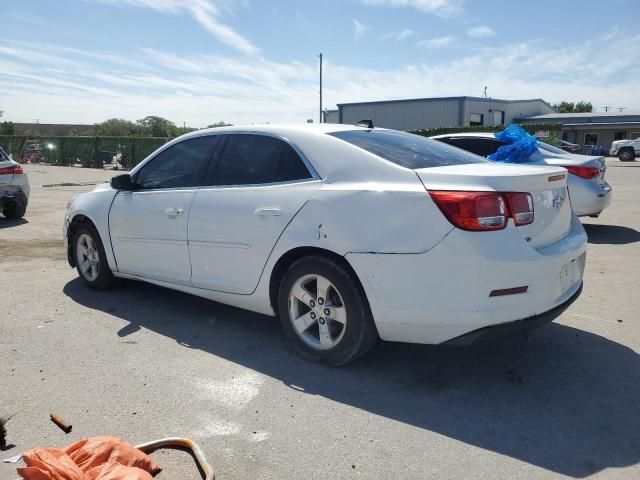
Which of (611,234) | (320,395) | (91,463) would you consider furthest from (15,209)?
(611,234)

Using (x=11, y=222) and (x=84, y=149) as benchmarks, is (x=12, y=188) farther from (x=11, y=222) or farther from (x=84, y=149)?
(x=84, y=149)

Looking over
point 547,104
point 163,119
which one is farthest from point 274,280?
point 163,119

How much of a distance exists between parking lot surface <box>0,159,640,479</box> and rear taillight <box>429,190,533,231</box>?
1057mm

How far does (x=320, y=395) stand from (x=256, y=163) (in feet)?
5.86

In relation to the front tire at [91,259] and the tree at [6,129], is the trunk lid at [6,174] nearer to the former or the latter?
the front tire at [91,259]

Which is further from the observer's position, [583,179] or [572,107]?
[572,107]

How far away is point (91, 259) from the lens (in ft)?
18.3

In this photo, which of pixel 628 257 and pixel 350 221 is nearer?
pixel 350 221

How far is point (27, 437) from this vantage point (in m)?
2.92

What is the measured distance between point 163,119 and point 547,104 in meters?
53.4

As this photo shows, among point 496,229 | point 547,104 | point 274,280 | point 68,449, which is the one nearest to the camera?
point 68,449

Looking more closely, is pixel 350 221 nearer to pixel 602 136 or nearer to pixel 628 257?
pixel 628 257

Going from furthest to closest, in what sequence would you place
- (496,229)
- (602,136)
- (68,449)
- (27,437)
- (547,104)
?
(547,104), (602,136), (496,229), (27,437), (68,449)

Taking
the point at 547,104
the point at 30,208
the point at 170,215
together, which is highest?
the point at 547,104
